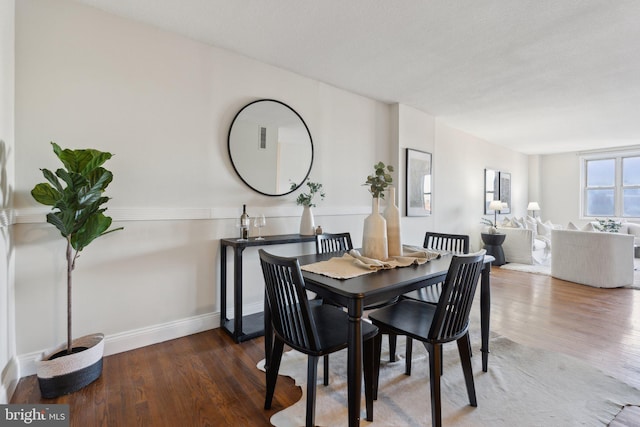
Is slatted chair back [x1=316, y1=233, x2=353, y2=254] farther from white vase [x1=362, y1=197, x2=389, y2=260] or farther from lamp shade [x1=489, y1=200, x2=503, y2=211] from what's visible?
lamp shade [x1=489, y1=200, x2=503, y2=211]

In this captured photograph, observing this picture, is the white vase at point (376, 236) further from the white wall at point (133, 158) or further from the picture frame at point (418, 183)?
the picture frame at point (418, 183)

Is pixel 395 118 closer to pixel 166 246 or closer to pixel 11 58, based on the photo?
pixel 166 246

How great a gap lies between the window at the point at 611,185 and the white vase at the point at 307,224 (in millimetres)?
7836

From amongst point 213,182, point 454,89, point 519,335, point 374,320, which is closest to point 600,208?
point 454,89

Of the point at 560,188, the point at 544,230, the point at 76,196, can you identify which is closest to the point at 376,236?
the point at 76,196

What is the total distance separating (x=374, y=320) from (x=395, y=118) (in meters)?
3.16

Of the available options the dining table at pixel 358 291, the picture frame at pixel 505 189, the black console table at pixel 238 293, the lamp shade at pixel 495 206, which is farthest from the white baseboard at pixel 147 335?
the picture frame at pixel 505 189

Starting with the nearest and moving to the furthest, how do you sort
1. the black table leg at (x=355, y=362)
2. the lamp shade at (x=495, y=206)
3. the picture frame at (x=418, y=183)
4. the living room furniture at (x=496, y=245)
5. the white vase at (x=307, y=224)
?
the black table leg at (x=355, y=362) < the white vase at (x=307, y=224) < the picture frame at (x=418, y=183) < the living room furniture at (x=496, y=245) < the lamp shade at (x=495, y=206)

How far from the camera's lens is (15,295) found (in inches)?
74.7

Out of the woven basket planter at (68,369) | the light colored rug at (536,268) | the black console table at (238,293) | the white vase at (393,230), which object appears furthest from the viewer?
the light colored rug at (536,268)

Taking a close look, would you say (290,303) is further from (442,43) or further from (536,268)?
(536,268)

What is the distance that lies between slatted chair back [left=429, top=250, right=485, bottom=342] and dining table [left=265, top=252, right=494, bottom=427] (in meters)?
0.16

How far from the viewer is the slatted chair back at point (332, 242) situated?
2.48 metres

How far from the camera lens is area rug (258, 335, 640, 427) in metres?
1.55
